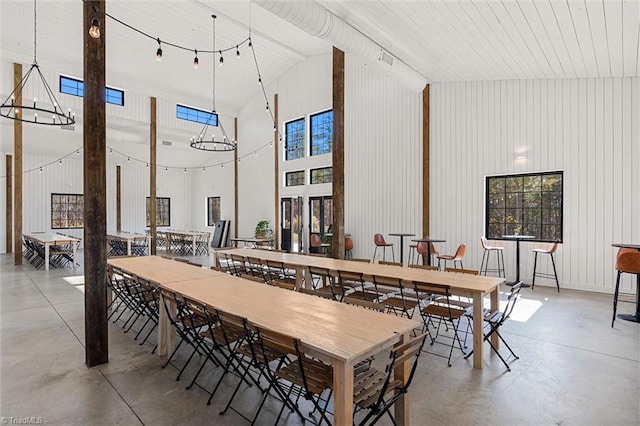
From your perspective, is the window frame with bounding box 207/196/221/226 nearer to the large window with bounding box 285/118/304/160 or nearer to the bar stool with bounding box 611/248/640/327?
the large window with bounding box 285/118/304/160

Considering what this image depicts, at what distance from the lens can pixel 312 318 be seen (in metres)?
2.36

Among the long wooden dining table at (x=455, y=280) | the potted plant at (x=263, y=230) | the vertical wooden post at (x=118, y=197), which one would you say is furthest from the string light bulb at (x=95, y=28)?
the vertical wooden post at (x=118, y=197)

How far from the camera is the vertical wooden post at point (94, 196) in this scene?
3078 mm

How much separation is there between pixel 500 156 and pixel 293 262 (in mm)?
4779

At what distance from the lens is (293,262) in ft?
15.9

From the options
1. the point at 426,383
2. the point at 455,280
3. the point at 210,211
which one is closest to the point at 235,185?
the point at 210,211

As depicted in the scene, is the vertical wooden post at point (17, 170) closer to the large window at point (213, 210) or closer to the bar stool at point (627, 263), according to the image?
the large window at point (213, 210)

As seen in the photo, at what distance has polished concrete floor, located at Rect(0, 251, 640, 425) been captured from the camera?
2.38 meters

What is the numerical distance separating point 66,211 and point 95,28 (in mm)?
12509

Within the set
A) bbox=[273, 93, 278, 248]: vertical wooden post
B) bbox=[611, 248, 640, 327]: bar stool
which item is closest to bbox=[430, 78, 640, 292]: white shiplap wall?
bbox=[611, 248, 640, 327]: bar stool

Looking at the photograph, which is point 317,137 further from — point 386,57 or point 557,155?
point 557,155

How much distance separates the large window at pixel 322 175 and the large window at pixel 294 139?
2.73 feet

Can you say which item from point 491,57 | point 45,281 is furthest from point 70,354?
point 491,57

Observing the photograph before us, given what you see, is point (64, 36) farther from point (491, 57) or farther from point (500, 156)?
point (500, 156)
